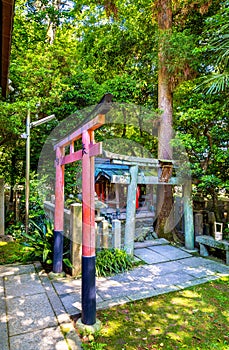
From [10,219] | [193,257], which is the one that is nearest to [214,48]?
[193,257]

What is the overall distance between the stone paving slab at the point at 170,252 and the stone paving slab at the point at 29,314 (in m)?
3.07

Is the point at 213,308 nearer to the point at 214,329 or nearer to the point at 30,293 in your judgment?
the point at 214,329

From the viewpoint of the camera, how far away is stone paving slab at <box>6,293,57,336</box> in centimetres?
270

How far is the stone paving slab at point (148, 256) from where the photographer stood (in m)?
5.09

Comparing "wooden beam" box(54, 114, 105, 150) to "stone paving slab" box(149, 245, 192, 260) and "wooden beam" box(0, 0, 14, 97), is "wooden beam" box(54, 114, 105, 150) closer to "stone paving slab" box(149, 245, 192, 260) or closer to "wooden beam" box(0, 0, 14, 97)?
"wooden beam" box(0, 0, 14, 97)

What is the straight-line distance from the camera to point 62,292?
11.6 ft

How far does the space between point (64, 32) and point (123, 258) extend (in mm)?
9251

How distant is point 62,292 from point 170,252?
3066 mm

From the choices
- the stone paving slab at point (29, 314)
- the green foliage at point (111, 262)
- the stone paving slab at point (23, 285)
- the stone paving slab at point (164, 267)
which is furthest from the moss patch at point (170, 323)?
the stone paving slab at point (23, 285)

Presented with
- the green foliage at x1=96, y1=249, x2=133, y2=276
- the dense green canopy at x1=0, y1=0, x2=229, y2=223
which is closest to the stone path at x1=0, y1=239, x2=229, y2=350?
the green foliage at x1=96, y1=249, x2=133, y2=276

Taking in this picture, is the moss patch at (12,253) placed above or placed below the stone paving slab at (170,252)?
above

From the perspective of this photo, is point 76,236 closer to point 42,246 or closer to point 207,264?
point 42,246

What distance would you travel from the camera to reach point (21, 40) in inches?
315

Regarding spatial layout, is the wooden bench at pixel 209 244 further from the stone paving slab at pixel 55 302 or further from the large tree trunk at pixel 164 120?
the stone paving slab at pixel 55 302
